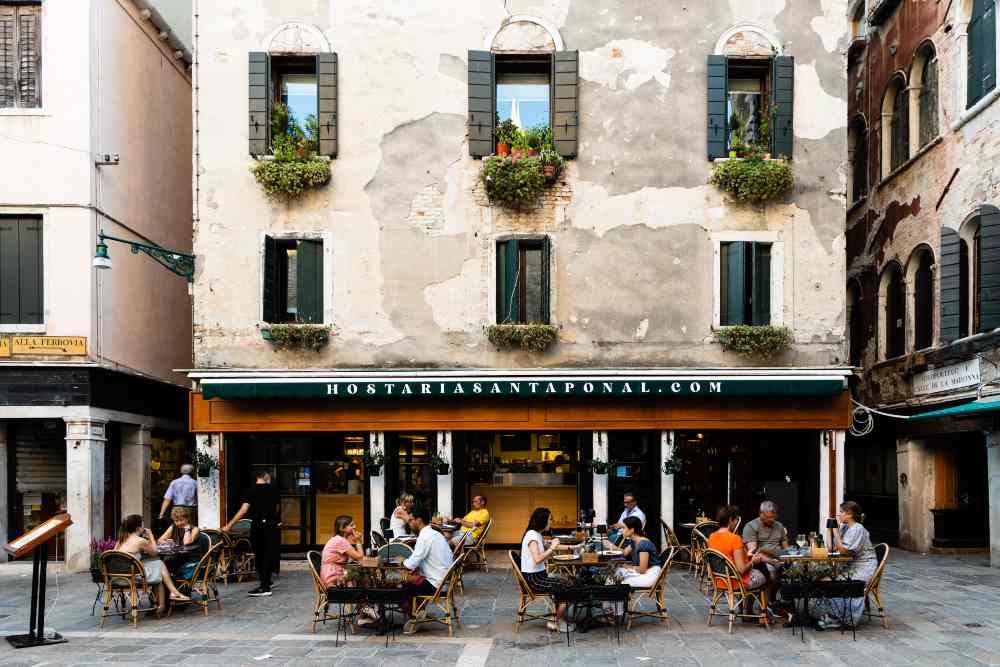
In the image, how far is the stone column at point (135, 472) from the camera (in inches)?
703

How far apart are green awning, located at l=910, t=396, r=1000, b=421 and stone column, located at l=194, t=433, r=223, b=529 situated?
12.4 m

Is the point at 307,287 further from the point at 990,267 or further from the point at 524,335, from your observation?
the point at 990,267

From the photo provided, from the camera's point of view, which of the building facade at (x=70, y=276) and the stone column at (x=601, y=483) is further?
the stone column at (x=601, y=483)

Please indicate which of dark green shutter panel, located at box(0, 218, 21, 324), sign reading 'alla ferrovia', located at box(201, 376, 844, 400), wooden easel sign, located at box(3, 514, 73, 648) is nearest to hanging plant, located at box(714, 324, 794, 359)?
sign reading 'alla ferrovia', located at box(201, 376, 844, 400)

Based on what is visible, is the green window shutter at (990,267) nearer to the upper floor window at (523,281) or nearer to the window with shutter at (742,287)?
the window with shutter at (742,287)

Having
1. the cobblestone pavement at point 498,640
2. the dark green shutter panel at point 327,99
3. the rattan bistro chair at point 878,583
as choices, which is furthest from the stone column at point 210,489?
the rattan bistro chair at point 878,583

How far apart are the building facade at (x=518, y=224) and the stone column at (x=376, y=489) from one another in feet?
0.13

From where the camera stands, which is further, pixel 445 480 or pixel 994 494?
pixel 445 480

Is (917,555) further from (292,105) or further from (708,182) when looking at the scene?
(292,105)

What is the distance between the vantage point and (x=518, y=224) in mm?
16281

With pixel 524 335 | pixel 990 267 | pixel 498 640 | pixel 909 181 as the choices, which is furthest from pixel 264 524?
pixel 909 181

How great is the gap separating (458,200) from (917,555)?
11036mm

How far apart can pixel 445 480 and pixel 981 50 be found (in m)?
12.2

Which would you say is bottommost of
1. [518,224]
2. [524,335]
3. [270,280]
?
[524,335]
